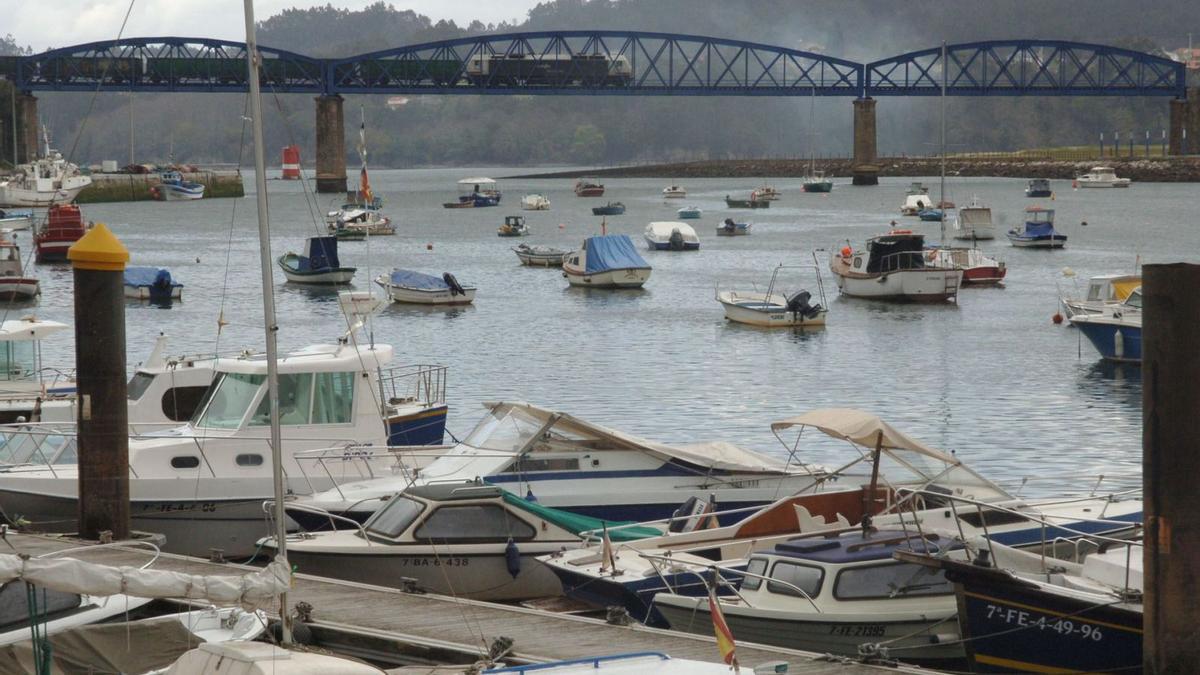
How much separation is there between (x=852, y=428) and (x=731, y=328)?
1531 inches

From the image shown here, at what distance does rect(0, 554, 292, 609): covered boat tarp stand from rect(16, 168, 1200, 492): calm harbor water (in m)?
19.9

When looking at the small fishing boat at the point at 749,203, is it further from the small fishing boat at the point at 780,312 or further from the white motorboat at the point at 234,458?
the white motorboat at the point at 234,458

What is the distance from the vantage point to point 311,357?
2431 centimetres

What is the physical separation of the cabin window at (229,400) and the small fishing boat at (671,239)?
80594 mm

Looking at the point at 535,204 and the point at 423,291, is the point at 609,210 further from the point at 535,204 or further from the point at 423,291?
the point at 423,291

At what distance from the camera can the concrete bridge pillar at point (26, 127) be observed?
175750mm

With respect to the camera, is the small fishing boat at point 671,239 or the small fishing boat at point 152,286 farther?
the small fishing boat at point 671,239

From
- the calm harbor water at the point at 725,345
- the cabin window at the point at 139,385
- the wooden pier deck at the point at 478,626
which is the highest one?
the cabin window at the point at 139,385

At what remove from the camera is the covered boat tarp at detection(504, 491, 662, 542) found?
20.7 metres

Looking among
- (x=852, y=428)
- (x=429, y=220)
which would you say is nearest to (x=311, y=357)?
(x=852, y=428)

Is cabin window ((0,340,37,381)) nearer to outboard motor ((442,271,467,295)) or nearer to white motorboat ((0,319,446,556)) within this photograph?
white motorboat ((0,319,446,556))

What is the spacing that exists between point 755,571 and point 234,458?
835cm

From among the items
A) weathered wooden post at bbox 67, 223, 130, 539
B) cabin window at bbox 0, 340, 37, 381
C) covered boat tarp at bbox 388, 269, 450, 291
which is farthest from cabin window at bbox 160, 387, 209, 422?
covered boat tarp at bbox 388, 269, 450, 291

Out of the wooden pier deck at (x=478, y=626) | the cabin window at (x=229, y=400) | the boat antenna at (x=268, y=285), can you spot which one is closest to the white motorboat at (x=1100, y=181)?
the cabin window at (x=229, y=400)
